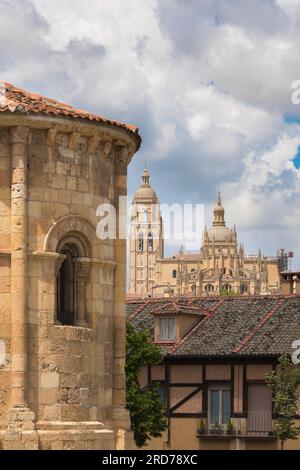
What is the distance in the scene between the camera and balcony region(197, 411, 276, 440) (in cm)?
5547

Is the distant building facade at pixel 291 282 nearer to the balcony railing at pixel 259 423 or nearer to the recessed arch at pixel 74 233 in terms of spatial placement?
the balcony railing at pixel 259 423

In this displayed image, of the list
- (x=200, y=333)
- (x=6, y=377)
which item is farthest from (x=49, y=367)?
(x=200, y=333)

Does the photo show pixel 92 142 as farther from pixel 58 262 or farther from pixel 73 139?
pixel 58 262

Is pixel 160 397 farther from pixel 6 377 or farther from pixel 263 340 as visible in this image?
pixel 6 377

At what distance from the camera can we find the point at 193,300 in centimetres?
6544

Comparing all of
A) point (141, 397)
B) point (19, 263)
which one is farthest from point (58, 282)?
point (141, 397)

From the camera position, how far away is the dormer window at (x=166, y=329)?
6012 centimetres

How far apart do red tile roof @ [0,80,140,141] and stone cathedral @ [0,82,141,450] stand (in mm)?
26

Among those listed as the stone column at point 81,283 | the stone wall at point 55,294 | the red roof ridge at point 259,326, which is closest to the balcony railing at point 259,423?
the red roof ridge at point 259,326

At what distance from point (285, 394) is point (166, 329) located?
8698mm

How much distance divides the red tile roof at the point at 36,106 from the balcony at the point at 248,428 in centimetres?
2652

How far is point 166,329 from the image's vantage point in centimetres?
6047

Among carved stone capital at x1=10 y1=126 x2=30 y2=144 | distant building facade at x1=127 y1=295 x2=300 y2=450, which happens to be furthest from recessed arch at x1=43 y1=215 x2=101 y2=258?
distant building facade at x1=127 y1=295 x2=300 y2=450

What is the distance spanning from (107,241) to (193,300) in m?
35.5
